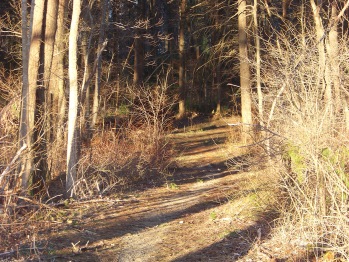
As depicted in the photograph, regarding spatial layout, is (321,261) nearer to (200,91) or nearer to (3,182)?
(3,182)

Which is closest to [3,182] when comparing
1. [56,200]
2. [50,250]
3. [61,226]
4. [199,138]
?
[50,250]

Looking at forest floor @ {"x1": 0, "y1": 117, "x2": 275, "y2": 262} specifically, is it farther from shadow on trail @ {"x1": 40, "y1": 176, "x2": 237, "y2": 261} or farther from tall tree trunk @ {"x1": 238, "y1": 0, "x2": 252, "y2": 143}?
tall tree trunk @ {"x1": 238, "y1": 0, "x2": 252, "y2": 143}

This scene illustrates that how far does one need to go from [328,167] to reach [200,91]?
94.9 ft

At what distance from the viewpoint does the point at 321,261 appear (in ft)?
23.8

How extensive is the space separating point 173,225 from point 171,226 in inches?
3.4

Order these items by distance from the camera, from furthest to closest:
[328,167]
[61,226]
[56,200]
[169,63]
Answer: [169,63] < [56,200] < [61,226] < [328,167]

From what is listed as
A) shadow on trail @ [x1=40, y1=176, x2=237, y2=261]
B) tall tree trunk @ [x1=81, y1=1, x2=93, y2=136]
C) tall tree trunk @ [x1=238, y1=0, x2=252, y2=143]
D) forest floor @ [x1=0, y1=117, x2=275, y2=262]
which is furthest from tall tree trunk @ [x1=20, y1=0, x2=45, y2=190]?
tall tree trunk @ [x1=238, y1=0, x2=252, y2=143]

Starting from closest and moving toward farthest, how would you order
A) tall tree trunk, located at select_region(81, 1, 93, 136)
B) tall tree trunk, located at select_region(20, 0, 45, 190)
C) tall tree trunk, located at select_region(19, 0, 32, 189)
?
tall tree trunk, located at select_region(19, 0, 32, 189) < tall tree trunk, located at select_region(20, 0, 45, 190) < tall tree trunk, located at select_region(81, 1, 93, 136)

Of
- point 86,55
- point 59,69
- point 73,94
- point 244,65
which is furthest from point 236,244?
point 244,65

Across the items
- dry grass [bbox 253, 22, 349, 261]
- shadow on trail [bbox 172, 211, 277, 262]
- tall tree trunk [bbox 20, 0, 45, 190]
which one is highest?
tall tree trunk [bbox 20, 0, 45, 190]

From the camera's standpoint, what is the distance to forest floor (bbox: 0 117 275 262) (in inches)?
328

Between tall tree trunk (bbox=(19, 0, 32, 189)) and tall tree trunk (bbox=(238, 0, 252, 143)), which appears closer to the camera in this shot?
tall tree trunk (bbox=(19, 0, 32, 189))

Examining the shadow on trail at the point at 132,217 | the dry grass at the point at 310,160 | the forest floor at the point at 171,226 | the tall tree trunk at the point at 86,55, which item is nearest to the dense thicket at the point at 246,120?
the dry grass at the point at 310,160

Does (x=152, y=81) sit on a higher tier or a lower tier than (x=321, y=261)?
higher
